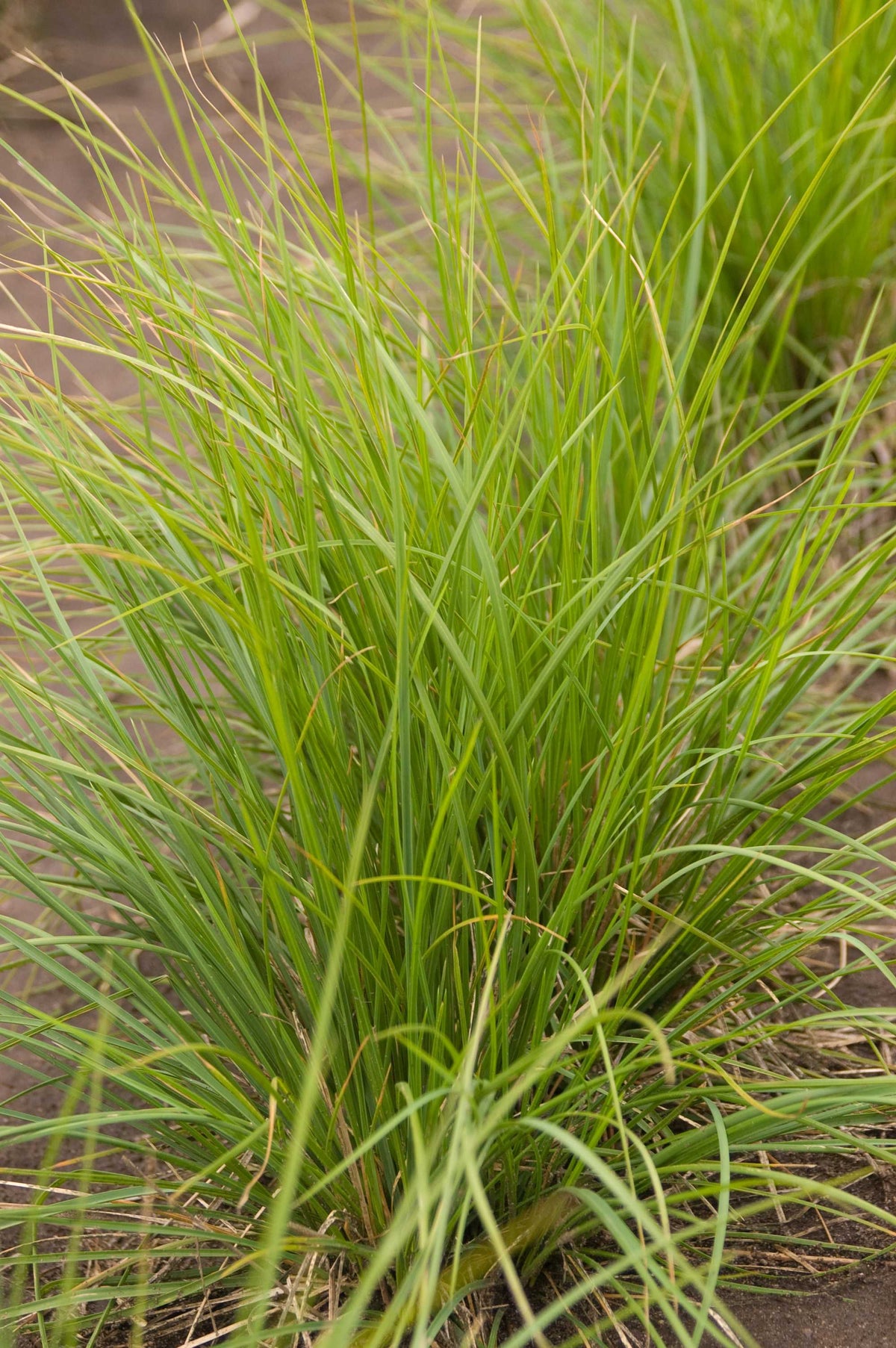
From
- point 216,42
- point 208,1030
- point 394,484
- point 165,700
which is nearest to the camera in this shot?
point 394,484

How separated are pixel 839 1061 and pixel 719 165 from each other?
1.41 meters

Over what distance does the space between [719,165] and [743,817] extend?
128 centimetres

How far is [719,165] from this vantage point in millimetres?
1906

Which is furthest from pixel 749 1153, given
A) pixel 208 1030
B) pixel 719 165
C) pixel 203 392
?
pixel 719 165

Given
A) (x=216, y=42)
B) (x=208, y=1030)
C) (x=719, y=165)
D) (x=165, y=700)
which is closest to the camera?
(x=208, y=1030)

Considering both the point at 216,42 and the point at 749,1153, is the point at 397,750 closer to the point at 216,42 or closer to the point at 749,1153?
the point at 749,1153

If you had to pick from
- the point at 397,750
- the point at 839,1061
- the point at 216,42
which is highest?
the point at 216,42

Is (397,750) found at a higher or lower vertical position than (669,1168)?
higher

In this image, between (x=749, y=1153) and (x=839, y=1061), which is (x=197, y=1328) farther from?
(x=839, y=1061)

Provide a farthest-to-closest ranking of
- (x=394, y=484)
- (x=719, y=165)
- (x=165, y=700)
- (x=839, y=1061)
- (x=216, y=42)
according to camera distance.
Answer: (x=216, y=42) → (x=719, y=165) → (x=839, y=1061) → (x=165, y=700) → (x=394, y=484)

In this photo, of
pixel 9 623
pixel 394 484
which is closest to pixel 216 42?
pixel 9 623

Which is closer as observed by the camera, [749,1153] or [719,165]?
[749,1153]

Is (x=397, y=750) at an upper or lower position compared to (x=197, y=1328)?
upper

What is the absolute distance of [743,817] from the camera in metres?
1.08
